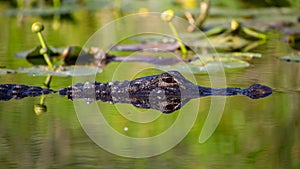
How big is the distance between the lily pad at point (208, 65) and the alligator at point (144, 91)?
17.6 inches

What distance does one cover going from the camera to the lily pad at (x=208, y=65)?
411 cm

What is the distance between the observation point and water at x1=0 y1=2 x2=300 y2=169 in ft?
8.22

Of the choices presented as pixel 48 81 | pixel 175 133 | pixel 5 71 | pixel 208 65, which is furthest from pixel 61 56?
pixel 175 133

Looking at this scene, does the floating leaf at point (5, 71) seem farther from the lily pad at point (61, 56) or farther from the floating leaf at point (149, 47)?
the floating leaf at point (149, 47)

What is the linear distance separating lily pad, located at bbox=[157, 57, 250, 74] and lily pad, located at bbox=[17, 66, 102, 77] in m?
0.34

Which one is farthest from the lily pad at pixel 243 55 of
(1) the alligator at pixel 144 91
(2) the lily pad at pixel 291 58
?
(1) the alligator at pixel 144 91

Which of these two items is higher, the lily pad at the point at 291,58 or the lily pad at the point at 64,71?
the lily pad at the point at 291,58

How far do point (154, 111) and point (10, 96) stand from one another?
66 cm

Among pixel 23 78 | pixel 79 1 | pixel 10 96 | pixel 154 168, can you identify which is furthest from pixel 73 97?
pixel 79 1

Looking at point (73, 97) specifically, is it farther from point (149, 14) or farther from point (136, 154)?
point (149, 14)

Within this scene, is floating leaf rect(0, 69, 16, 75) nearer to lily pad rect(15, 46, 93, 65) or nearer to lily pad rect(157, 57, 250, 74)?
lily pad rect(15, 46, 93, 65)

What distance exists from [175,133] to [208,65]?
1284mm

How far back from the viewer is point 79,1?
8.86m

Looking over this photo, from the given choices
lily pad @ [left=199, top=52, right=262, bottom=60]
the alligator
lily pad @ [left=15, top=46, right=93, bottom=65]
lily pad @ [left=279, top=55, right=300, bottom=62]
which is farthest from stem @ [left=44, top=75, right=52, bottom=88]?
lily pad @ [left=279, top=55, right=300, bottom=62]
